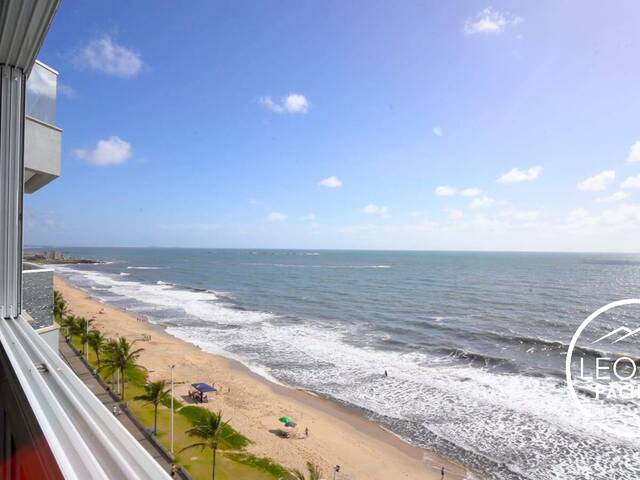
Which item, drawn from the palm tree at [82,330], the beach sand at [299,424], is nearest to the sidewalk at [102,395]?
the palm tree at [82,330]

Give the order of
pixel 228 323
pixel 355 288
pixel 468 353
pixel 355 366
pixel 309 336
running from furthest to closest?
pixel 355 288, pixel 228 323, pixel 309 336, pixel 468 353, pixel 355 366

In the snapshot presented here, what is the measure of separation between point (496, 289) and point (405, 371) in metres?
35.7

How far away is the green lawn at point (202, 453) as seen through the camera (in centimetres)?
989

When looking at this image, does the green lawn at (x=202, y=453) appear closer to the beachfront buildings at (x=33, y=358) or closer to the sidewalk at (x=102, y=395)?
the sidewalk at (x=102, y=395)

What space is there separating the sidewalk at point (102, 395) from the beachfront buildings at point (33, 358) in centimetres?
445

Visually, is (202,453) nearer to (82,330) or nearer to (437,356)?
(82,330)

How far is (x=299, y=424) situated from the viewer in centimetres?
1340

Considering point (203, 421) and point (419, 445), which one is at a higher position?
point (203, 421)

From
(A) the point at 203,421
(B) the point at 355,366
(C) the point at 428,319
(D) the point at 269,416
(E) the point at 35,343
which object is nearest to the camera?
(E) the point at 35,343

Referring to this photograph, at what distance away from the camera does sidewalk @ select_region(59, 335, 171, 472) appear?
31.7 ft

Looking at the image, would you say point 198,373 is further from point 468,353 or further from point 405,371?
point 468,353

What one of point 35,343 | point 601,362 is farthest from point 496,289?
point 35,343

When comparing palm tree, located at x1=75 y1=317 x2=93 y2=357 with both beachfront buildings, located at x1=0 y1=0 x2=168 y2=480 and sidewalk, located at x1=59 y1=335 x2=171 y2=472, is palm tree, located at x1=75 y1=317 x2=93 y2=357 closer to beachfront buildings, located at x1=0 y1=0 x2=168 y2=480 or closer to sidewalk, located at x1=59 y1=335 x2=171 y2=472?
sidewalk, located at x1=59 y1=335 x2=171 y2=472

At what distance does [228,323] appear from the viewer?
2812 centimetres
